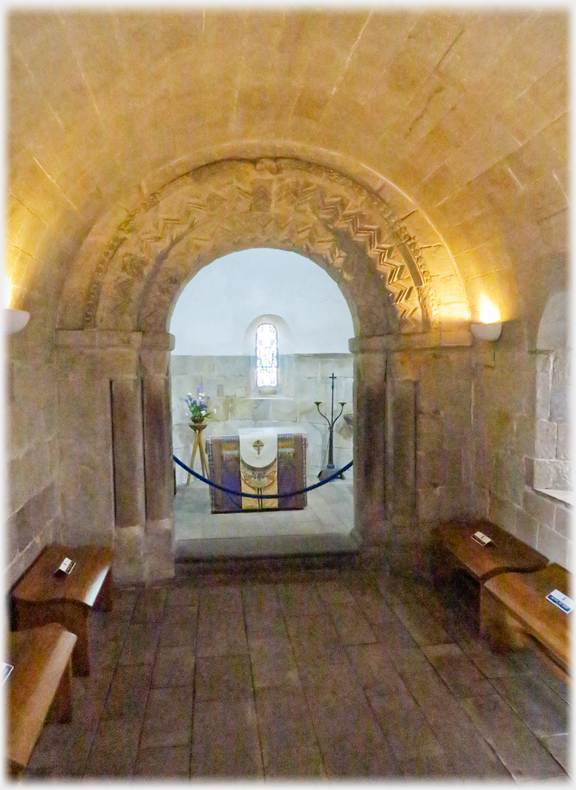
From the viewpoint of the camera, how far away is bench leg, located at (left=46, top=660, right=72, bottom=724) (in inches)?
88.9

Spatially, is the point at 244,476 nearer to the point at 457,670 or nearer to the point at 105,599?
the point at 105,599

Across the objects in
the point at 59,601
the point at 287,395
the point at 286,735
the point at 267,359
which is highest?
the point at 267,359

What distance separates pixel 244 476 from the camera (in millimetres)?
5238

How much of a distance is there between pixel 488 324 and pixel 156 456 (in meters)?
2.40

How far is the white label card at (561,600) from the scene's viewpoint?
7.84 feet

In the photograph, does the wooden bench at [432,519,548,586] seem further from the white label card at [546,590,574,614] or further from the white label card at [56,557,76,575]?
the white label card at [56,557,76,575]

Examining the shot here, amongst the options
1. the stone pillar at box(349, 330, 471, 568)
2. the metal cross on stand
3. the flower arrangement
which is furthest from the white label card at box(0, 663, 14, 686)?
the metal cross on stand

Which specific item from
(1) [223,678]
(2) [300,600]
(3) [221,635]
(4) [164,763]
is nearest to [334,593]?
(2) [300,600]

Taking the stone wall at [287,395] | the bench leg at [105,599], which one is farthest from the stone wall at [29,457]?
the stone wall at [287,395]

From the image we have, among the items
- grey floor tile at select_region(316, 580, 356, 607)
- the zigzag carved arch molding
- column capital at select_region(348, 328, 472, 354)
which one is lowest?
grey floor tile at select_region(316, 580, 356, 607)

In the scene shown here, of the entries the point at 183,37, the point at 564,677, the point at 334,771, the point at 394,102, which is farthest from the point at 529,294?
the point at 334,771

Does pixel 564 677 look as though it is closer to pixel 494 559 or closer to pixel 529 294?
pixel 494 559

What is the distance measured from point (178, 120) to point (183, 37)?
2.18ft

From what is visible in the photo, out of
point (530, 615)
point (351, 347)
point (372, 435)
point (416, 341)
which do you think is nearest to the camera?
point (530, 615)
